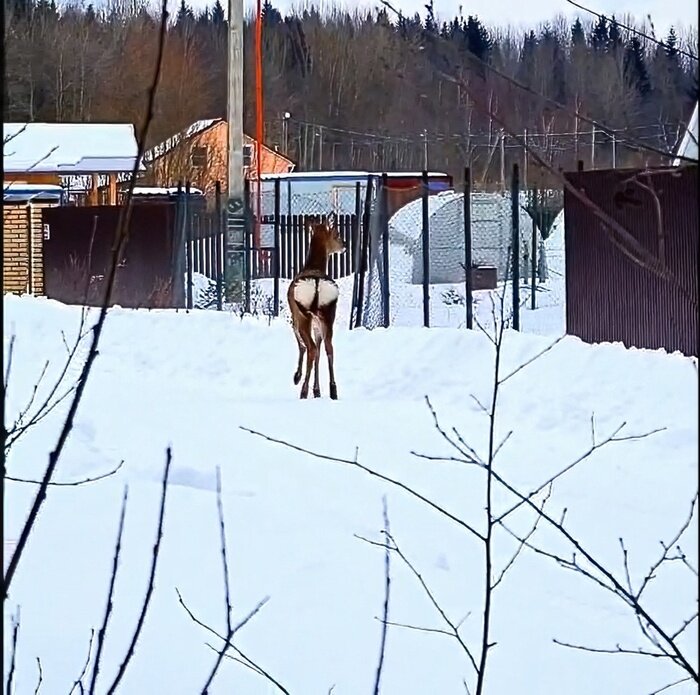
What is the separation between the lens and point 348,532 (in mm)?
6434

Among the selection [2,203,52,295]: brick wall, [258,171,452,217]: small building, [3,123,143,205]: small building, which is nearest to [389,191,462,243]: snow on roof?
[2,203,52,295]: brick wall

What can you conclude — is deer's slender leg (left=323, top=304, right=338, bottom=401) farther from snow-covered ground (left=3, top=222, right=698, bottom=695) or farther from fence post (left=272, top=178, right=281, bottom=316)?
fence post (left=272, top=178, right=281, bottom=316)

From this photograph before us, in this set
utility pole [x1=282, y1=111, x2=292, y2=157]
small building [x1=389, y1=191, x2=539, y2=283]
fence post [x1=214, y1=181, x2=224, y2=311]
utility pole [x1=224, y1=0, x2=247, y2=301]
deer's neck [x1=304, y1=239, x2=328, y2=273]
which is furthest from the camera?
utility pole [x1=282, y1=111, x2=292, y2=157]

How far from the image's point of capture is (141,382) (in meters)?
12.9

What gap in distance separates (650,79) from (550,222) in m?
23.1

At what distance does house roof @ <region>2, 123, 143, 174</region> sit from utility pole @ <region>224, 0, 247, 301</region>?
9.03m

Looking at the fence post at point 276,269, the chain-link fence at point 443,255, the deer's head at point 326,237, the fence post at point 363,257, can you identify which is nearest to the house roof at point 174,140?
the chain-link fence at point 443,255

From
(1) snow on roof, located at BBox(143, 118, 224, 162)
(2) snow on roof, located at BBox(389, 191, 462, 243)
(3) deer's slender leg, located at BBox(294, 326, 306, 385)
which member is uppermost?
(1) snow on roof, located at BBox(143, 118, 224, 162)

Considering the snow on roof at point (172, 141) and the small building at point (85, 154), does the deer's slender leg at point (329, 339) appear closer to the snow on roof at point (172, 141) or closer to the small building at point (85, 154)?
the small building at point (85, 154)

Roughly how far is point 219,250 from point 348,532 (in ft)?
53.6

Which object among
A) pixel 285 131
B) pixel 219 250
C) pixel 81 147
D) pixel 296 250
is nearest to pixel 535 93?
pixel 219 250

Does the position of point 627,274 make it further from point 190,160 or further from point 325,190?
point 325,190

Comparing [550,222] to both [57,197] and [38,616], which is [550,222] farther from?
[38,616]

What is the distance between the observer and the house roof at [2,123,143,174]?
101ft
